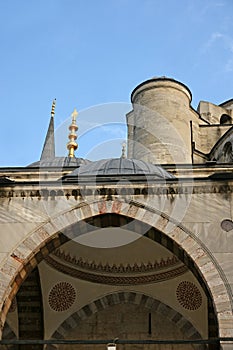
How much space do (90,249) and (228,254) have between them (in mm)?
3899

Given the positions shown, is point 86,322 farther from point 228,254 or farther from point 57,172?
point 228,254

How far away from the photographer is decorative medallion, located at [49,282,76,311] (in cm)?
1045

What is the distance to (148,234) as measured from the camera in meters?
7.95

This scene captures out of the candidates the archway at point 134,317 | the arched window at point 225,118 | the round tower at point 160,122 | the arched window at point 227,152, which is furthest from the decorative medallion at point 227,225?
the arched window at point 225,118

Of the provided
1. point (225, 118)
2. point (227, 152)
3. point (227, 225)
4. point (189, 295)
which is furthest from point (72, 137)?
point (227, 225)

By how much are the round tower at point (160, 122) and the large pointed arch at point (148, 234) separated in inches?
271

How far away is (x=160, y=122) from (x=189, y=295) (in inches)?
246

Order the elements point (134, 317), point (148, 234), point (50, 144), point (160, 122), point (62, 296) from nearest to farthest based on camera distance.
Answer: point (148, 234) → point (62, 296) → point (134, 317) → point (160, 122) → point (50, 144)

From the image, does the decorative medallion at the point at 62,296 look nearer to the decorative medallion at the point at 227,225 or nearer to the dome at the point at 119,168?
the dome at the point at 119,168

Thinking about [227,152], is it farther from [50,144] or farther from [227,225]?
[227,225]

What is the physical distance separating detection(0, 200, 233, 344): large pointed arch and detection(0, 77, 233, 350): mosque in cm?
1

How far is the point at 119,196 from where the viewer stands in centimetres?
795

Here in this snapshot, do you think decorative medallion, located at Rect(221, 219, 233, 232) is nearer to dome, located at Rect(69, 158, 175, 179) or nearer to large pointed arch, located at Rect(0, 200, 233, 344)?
large pointed arch, located at Rect(0, 200, 233, 344)

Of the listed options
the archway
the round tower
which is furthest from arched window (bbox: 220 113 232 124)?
the archway
